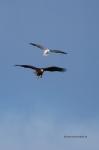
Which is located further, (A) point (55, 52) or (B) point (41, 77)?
(A) point (55, 52)

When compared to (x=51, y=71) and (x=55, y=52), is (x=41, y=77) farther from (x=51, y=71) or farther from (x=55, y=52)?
(x=55, y=52)

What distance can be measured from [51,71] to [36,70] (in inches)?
196

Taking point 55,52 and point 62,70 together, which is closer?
point 62,70

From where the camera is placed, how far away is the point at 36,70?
186250 millimetres

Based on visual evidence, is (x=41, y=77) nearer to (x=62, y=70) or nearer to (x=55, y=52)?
(x=62, y=70)

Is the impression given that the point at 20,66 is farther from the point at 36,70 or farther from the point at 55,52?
the point at 55,52

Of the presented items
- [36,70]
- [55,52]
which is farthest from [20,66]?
[55,52]

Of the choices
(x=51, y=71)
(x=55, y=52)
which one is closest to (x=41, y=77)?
(x=51, y=71)

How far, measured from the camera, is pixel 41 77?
184m

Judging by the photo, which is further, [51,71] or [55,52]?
[55,52]

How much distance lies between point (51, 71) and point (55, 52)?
17367mm

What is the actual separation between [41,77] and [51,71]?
2.79m

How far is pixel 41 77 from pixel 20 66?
5081 millimetres

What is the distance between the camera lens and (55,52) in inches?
7844
